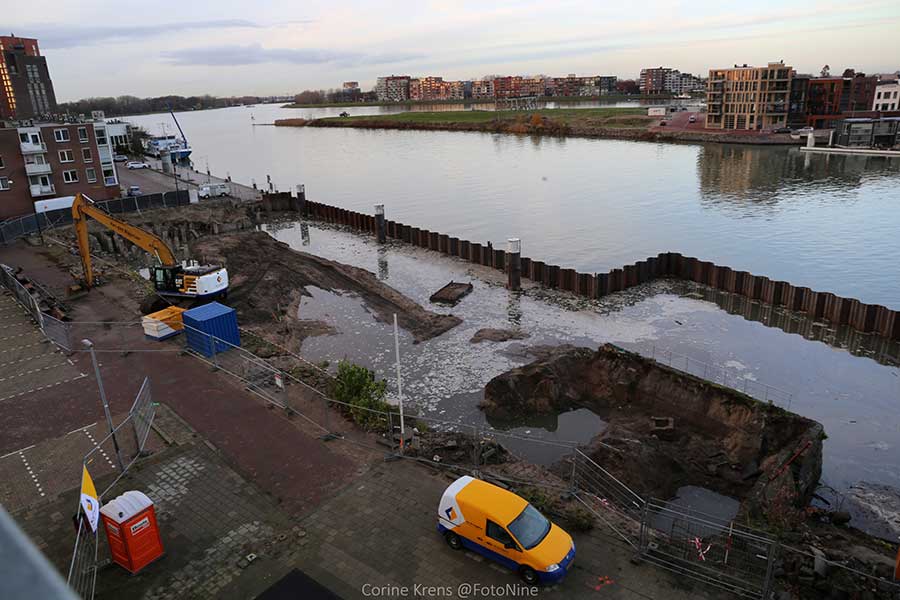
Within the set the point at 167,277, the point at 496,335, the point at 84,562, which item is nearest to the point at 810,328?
the point at 496,335

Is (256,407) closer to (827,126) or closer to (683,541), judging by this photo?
(683,541)

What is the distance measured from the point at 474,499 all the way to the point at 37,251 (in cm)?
4566

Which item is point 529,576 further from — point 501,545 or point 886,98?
point 886,98

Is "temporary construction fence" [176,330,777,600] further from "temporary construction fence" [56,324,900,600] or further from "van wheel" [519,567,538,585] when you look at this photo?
"van wheel" [519,567,538,585]

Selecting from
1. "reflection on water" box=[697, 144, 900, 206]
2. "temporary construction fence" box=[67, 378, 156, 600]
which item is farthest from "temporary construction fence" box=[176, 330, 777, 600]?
"reflection on water" box=[697, 144, 900, 206]

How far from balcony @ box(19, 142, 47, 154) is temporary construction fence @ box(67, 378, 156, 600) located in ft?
165

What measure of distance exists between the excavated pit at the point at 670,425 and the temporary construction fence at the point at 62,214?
147ft

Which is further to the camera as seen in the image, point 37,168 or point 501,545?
point 37,168

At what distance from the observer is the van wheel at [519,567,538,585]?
1444cm

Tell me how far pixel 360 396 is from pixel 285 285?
68.4 feet

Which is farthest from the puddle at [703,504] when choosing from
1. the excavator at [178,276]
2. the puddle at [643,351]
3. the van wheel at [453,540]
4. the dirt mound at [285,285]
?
the excavator at [178,276]

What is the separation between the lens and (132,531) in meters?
15.0

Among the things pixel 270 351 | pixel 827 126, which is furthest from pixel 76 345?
pixel 827 126

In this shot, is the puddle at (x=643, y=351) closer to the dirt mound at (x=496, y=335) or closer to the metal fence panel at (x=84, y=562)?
the dirt mound at (x=496, y=335)
